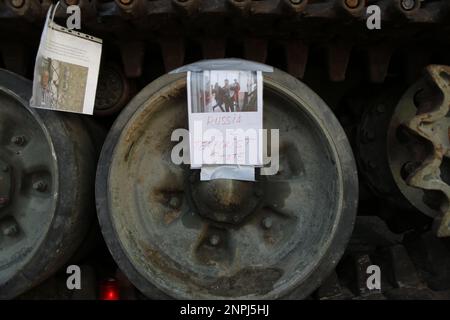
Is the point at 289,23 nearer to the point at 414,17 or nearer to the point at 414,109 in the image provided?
the point at 414,17

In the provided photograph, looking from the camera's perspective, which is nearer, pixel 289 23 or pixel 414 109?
pixel 289 23

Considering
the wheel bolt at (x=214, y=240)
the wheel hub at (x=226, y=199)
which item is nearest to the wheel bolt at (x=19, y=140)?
the wheel hub at (x=226, y=199)

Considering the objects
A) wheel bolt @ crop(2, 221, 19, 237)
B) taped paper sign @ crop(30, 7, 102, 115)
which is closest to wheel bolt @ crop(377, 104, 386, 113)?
taped paper sign @ crop(30, 7, 102, 115)

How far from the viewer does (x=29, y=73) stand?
1.94m

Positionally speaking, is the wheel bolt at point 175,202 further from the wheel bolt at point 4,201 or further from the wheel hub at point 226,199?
the wheel bolt at point 4,201

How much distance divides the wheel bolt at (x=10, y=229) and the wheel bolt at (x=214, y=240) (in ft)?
2.05

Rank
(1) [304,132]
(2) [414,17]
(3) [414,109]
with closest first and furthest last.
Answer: (2) [414,17] → (1) [304,132] → (3) [414,109]

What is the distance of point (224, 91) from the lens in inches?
60.6

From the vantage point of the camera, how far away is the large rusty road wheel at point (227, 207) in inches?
59.7

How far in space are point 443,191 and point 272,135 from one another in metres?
0.53

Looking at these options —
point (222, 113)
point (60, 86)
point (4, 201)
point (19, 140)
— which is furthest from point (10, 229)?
point (222, 113)

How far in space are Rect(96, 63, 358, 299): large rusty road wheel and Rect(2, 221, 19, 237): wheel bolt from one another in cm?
36

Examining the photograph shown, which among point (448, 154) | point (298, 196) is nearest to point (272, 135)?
point (298, 196)

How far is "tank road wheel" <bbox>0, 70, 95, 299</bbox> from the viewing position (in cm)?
156
